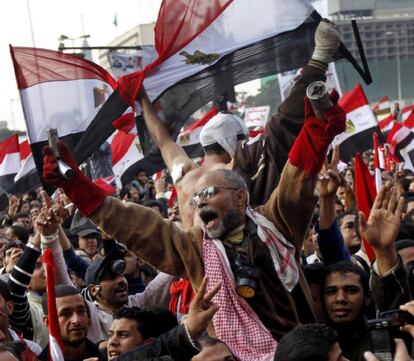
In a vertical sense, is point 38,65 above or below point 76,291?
above

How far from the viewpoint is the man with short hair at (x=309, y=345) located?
12.9 feet

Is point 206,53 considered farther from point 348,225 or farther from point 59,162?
point 348,225

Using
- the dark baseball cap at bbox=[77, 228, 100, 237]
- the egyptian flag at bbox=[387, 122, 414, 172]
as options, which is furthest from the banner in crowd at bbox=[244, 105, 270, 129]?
the dark baseball cap at bbox=[77, 228, 100, 237]

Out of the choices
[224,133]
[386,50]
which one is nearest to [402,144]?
[224,133]

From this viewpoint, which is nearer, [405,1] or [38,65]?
[38,65]

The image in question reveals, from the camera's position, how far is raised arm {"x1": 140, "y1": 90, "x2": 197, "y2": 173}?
20.3ft

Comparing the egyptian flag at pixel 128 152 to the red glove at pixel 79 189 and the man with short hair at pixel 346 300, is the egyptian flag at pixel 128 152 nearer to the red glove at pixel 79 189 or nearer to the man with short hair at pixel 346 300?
the man with short hair at pixel 346 300

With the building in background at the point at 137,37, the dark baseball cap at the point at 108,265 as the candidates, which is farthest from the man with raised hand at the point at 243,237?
the building in background at the point at 137,37

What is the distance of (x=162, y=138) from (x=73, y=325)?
119 centimetres

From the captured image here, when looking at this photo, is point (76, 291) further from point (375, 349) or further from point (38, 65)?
point (375, 349)

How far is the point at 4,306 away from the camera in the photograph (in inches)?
219

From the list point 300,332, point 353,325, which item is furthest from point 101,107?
point 300,332

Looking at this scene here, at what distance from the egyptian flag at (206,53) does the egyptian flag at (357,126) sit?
6784mm

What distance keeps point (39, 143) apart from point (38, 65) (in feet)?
1.75
